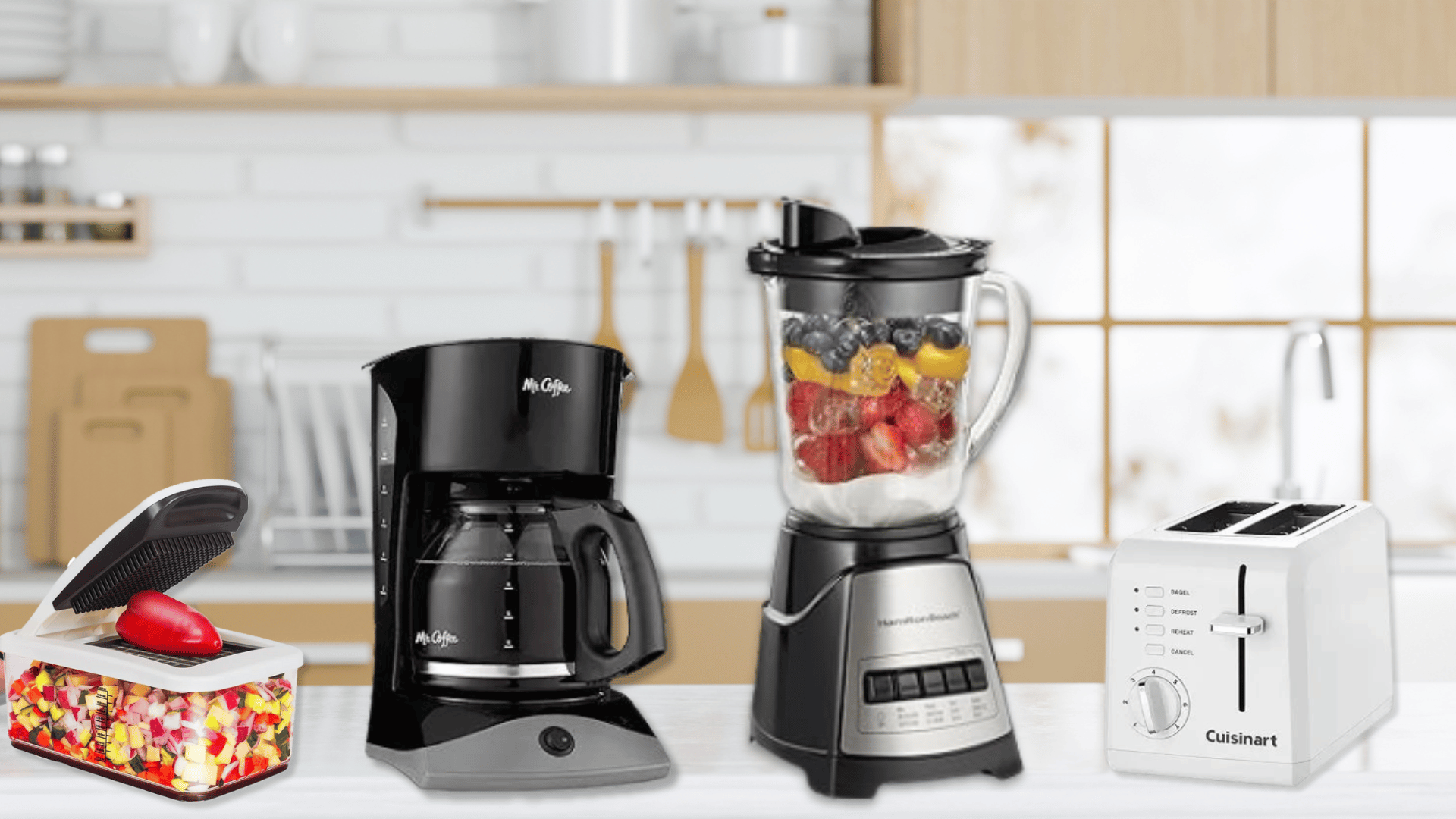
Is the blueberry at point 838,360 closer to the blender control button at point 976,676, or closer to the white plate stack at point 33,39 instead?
the blender control button at point 976,676

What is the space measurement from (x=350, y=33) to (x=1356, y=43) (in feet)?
6.13

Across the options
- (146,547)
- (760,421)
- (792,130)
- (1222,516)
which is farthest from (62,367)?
(1222,516)

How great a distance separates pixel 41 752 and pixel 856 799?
594mm

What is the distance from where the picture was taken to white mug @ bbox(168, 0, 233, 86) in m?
2.74

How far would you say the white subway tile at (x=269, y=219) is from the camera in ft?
A: 9.60

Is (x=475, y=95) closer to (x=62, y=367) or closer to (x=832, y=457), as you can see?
(x=62, y=367)

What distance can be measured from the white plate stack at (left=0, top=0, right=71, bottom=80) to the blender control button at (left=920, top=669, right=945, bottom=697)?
7.62 feet

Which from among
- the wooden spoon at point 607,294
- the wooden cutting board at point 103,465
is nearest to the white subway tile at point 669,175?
the wooden spoon at point 607,294

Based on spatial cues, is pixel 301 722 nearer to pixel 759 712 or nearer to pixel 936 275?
pixel 759 712

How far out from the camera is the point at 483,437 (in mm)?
1147

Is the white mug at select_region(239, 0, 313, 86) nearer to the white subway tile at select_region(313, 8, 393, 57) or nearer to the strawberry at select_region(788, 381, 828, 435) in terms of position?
the white subway tile at select_region(313, 8, 393, 57)

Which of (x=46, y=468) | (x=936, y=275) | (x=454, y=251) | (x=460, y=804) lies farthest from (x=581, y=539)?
(x=46, y=468)

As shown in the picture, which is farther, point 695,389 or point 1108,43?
point 695,389

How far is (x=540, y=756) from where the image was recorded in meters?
1.07
